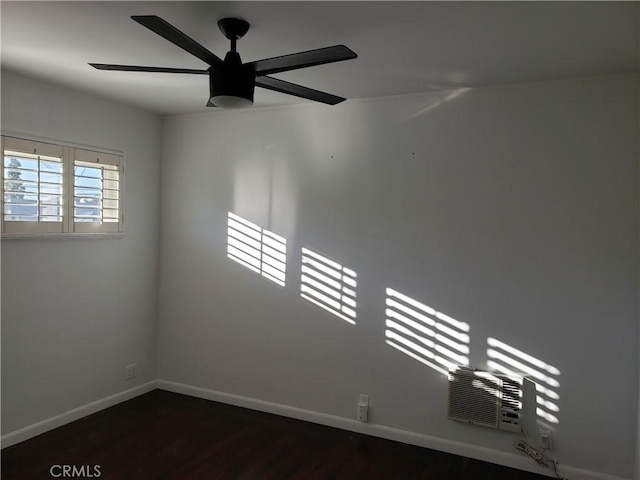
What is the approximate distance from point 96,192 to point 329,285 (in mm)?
1956

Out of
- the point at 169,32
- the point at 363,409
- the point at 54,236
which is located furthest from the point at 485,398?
the point at 54,236

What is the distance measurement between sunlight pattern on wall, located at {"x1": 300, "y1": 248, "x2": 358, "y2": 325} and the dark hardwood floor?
0.92 meters

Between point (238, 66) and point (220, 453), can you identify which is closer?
point (238, 66)

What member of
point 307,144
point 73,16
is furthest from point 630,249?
point 73,16

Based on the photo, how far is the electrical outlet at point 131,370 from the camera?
4.05m

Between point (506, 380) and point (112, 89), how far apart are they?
341 centimetres

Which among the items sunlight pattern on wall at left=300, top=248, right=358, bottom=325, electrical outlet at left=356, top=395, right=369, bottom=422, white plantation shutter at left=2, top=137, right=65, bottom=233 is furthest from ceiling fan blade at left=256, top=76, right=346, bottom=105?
electrical outlet at left=356, top=395, right=369, bottom=422

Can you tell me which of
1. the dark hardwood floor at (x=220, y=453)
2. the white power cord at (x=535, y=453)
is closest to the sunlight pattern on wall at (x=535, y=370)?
the white power cord at (x=535, y=453)

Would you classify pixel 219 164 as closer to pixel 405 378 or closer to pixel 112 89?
pixel 112 89

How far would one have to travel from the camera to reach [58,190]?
3365mm

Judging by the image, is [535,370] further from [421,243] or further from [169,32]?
[169,32]

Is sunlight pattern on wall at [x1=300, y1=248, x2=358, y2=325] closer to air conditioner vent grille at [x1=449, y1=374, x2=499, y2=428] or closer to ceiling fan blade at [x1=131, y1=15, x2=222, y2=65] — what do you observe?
air conditioner vent grille at [x1=449, y1=374, x2=499, y2=428]

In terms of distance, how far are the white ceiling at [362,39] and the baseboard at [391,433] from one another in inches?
95.4

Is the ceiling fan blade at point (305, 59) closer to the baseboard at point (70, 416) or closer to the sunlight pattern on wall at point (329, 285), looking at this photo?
the sunlight pattern on wall at point (329, 285)
